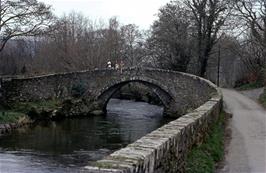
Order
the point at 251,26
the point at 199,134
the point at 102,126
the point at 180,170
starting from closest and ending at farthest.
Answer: the point at 180,170, the point at 199,134, the point at 102,126, the point at 251,26

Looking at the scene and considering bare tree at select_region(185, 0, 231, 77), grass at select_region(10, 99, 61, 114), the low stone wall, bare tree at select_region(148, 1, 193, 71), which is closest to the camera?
the low stone wall

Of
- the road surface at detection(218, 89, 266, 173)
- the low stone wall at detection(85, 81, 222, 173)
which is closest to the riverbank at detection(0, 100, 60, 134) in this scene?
the road surface at detection(218, 89, 266, 173)

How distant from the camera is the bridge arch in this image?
30.6 meters

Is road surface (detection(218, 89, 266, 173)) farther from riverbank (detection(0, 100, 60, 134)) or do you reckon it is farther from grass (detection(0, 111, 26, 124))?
grass (detection(0, 111, 26, 124))

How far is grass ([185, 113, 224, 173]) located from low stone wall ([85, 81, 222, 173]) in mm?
182

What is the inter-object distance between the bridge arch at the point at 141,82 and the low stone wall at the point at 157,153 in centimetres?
2173

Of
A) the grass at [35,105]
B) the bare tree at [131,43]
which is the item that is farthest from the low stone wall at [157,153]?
the bare tree at [131,43]

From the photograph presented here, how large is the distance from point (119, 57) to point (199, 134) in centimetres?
3514

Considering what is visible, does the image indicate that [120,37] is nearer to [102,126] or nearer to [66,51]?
[66,51]

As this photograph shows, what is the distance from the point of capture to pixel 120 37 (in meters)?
45.7

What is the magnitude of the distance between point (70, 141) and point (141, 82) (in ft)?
40.1

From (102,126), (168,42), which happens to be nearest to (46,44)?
(168,42)

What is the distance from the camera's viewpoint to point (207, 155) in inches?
352

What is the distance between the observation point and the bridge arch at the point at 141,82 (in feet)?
100
